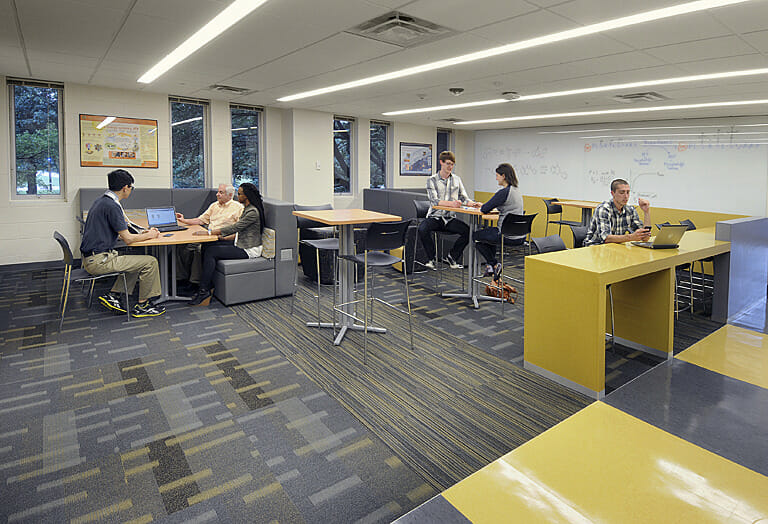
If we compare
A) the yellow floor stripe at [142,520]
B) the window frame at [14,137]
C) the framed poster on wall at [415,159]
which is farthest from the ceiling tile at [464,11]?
the framed poster on wall at [415,159]

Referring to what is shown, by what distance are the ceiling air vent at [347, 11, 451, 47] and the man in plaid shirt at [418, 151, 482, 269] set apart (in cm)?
186

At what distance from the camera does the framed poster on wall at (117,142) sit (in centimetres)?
693

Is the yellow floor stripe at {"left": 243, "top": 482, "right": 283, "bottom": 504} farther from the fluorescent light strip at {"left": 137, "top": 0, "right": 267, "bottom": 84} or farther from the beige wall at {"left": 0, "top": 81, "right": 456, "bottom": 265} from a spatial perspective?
the beige wall at {"left": 0, "top": 81, "right": 456, "bottom": 265}

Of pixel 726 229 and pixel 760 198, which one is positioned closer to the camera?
pixel 726 229

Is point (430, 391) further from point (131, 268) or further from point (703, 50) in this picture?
point (703, 50)

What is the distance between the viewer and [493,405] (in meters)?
3.08

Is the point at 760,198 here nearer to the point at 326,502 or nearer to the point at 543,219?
the point at 543,219

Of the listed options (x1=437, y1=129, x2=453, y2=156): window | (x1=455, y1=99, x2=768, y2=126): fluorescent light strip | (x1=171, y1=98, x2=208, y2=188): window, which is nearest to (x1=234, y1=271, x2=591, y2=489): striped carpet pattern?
(x1=171, y1=98, x2=208, y2=188): window

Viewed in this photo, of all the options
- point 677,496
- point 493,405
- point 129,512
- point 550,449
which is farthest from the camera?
point 493,405

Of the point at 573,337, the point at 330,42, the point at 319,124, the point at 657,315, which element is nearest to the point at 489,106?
the point at 319,124

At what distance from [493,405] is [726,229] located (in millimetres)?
2990

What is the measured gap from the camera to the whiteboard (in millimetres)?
7344

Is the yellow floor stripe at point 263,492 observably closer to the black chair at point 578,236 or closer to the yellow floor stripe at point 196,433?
the yellow floor stripe at point 196,433

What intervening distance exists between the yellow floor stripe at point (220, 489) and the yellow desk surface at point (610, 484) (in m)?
1.55
